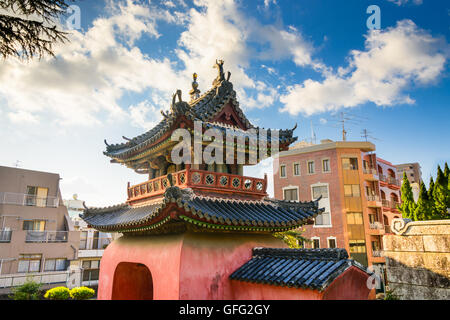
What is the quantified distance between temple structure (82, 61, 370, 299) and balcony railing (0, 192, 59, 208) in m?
19.6

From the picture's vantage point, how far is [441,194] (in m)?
18.0

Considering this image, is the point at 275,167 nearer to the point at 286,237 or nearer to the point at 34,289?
the point at 286,237

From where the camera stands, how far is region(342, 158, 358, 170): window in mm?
36312

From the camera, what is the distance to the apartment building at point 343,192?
3441 cm

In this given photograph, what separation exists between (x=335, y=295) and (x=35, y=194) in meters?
32.1

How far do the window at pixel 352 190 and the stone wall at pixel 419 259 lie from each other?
80.9ft

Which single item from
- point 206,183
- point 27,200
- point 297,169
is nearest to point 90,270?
point 27,200

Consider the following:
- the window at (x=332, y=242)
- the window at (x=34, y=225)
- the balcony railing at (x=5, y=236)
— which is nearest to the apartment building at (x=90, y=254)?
the window at (x=34, y=225)

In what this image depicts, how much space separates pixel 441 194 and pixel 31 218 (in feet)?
111

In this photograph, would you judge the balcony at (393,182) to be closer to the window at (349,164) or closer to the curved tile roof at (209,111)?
the window at (349,164)

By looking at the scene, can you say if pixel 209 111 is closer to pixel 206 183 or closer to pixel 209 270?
pixel 206 183

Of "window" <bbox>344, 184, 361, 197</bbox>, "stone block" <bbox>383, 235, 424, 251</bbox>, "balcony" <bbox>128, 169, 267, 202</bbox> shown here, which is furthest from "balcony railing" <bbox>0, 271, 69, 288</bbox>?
"window" <bbox>344, 184, 361, 197</bbox>
